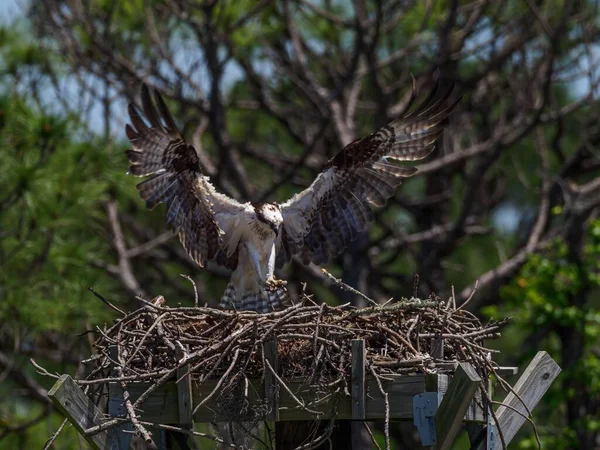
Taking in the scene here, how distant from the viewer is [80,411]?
506 centimetres

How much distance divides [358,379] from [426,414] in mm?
353

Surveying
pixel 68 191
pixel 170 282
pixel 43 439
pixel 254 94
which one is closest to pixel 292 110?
pixel 254 94

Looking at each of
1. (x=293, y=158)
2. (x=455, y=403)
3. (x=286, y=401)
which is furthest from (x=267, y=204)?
(x=293, y=158)

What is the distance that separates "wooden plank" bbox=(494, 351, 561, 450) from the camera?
5570mm

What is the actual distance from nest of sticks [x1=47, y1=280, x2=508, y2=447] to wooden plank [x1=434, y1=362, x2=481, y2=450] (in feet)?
0.64

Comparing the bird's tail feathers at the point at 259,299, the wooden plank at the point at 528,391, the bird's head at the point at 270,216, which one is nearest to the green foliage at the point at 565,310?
the bird's tail feathers at the point at 259,299

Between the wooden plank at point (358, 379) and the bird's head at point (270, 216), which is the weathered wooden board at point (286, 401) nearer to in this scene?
the wooden plank at point (358, 379)

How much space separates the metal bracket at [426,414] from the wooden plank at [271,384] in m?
0.64

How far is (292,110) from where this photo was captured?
12508 millimetres

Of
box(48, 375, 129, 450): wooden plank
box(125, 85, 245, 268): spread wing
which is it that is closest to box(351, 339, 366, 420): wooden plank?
box(48, 375, 129, 450): wooden plank

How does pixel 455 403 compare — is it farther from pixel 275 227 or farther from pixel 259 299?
pixel 259 299

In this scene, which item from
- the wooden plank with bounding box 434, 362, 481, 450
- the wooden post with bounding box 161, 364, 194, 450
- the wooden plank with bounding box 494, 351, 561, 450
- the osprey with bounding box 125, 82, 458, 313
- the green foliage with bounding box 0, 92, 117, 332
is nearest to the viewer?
the wooden plank with bounding box 434, 362, 481, 450

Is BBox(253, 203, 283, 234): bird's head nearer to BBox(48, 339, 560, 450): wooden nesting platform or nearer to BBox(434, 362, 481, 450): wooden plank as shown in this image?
BBox(48, 339, 560, 450): wooden nesting platform

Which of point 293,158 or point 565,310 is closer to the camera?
point 565,310
